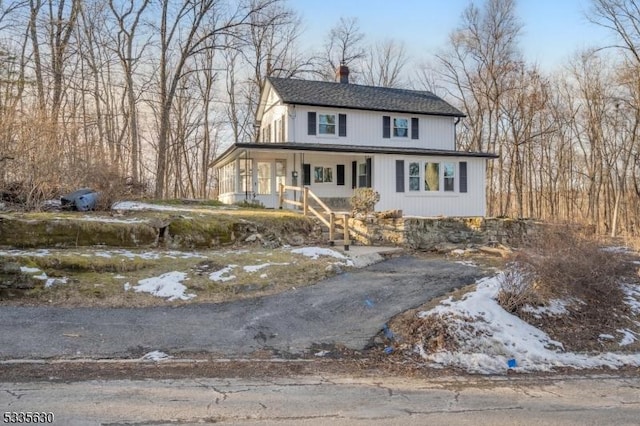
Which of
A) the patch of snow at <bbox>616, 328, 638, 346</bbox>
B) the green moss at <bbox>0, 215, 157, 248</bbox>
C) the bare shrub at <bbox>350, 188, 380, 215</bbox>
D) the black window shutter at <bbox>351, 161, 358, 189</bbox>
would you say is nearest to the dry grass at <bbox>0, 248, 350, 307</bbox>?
the green moss at <bbox>0, 215, 157, 248</bbox>

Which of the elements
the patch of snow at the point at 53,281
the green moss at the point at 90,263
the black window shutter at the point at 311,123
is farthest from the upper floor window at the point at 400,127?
the patch of snow at the point at 53,281

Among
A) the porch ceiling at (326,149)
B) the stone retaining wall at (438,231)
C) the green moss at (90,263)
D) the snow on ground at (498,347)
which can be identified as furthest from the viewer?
the porch ceiling at (326,149)

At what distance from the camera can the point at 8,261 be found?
27.7 feet

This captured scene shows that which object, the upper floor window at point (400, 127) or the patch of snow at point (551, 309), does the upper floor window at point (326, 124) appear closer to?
the upper floor window at point (400, 127)

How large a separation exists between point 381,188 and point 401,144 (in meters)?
3.93

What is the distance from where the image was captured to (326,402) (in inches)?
181

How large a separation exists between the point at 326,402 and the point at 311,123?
18.0 m

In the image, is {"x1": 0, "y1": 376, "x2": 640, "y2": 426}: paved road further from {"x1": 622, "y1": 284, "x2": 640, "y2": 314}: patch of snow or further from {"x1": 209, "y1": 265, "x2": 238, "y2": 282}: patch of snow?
{"x1": 209, "y1": 265, "x2": 238, "y2": 282}: patch of snow

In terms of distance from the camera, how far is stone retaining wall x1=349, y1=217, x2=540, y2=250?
1444 cm

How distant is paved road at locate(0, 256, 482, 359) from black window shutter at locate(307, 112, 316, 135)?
1318cm

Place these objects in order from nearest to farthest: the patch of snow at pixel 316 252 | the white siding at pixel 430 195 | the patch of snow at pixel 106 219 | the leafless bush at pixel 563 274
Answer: the leafless bush at pixel 563 274 → the patch of snow at pixel 106 219 → the patch of snow at pixel 316 252 → the white siding at pixel 430 195

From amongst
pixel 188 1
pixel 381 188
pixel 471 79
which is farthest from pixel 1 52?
pixel 471 79

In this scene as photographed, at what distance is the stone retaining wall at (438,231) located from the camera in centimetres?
1444

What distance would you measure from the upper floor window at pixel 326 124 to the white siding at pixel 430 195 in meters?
3.12
